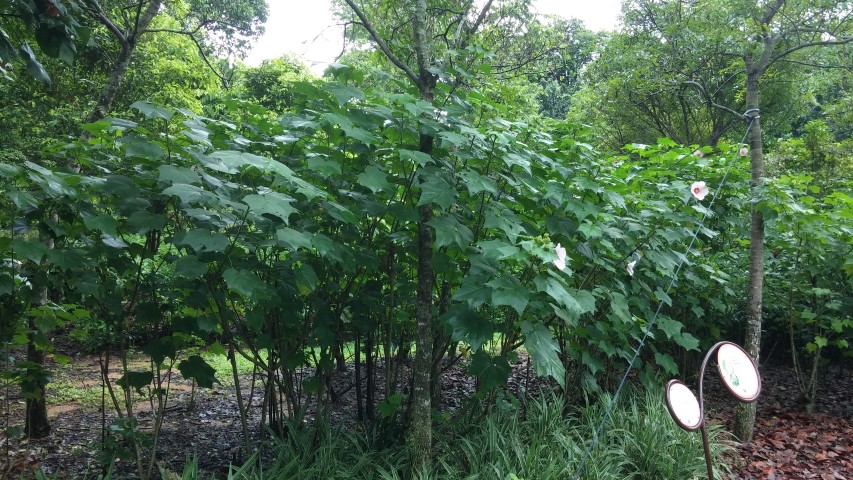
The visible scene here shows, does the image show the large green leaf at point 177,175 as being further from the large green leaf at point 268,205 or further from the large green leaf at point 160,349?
the large green leaf at point 160,349

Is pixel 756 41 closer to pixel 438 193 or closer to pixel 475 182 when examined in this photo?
pixel 475 182

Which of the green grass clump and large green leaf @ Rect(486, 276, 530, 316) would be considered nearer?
large green leaf @ Rect(486, 276, 530, 316)

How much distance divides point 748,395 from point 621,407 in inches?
68.6

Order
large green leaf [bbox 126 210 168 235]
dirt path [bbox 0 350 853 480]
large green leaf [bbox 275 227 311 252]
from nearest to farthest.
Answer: large green leaf [bbox 275 227 311 252] → large green leaf [bbox 126 210 168 235] → dirt path [bbox 0 350 853 480]

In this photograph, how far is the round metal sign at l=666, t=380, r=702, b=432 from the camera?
6.43ft

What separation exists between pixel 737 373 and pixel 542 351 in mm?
719

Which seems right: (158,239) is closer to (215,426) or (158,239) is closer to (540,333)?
(540,333)

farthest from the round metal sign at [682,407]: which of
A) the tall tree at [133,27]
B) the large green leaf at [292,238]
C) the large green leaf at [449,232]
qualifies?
the tall tree at [133,27]

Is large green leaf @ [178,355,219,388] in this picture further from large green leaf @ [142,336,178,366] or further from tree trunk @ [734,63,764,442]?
tree trunk @ [734,63,764,442]

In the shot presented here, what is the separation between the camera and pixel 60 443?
373 centimetres

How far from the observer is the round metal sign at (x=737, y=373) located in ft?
6.78

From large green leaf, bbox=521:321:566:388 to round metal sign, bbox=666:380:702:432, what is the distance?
15.9 inches

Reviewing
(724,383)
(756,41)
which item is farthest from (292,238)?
(756,41)

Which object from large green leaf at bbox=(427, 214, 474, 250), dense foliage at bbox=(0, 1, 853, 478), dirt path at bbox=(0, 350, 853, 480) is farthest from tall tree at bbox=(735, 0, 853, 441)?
large green leaf at bbox=(427, 214, 474, 250)
